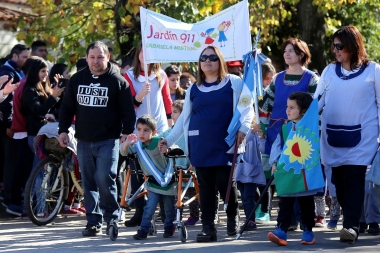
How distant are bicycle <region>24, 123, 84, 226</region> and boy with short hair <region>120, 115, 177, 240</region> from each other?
60.6 inches

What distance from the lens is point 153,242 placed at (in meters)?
8.91

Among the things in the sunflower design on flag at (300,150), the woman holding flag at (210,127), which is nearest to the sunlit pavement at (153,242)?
the woman holding flag at (210,127)

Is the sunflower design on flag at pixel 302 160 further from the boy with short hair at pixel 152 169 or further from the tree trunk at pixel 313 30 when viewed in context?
the tree trunk at pixel 313 30

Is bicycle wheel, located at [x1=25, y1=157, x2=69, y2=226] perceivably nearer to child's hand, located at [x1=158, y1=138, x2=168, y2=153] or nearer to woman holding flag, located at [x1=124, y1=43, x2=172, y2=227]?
woman holding flag, located at [x1=124, y1=43, x2=172, y2=227]

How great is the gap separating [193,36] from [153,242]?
8.69 feet

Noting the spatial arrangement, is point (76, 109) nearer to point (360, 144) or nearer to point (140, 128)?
point (140, 128)

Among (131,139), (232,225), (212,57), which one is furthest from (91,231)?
(212,57)

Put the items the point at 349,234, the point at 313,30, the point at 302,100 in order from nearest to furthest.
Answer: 1. the point at 349,234
2. the point at 302,100
3. the point at 313,30

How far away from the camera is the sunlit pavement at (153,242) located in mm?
8398

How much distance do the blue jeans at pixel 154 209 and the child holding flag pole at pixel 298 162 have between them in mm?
1263

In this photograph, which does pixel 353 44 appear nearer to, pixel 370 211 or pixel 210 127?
pixel 210 127

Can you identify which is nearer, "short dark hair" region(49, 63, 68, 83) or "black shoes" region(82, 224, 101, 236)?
→ "black shoes" region(82, 224, 101, 236)

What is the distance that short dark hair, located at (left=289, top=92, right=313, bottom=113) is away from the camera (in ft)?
28.2

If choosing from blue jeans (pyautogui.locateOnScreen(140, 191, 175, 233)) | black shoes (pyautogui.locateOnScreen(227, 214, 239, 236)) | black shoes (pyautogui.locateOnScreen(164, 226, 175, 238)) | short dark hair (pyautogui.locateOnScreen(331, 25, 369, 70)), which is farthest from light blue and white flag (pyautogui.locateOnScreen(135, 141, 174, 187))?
short dark hair (pyautogui.locateOnScreen(331, 25, 369, 70))
